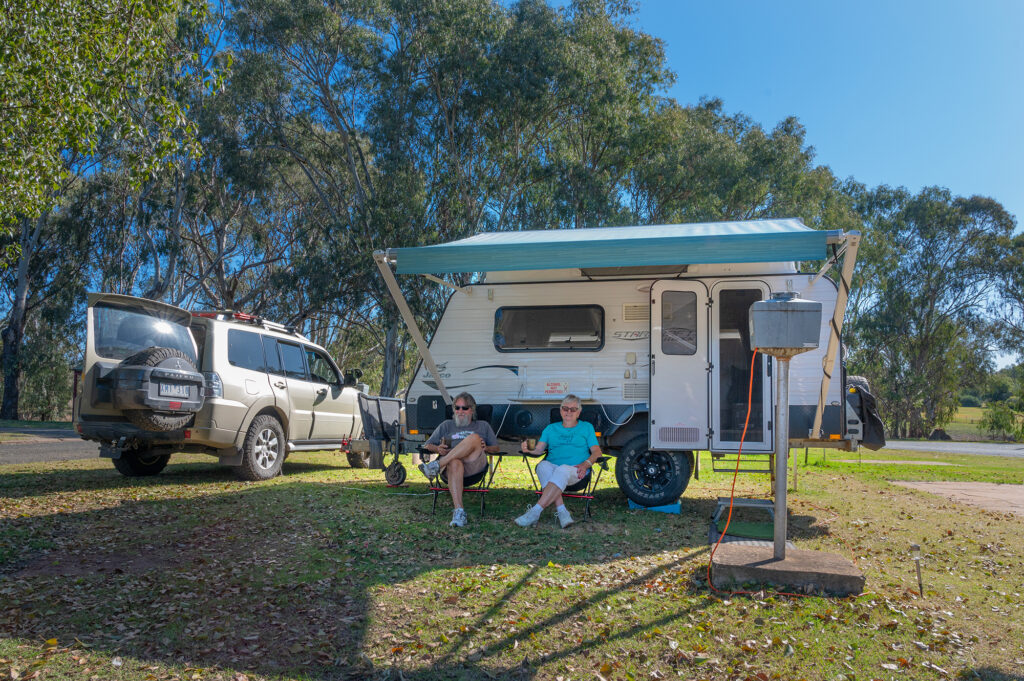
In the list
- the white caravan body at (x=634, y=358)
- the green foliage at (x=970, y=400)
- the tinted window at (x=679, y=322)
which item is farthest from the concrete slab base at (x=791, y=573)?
the green foliage at (x=970, y=400)

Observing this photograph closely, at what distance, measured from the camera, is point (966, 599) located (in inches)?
190

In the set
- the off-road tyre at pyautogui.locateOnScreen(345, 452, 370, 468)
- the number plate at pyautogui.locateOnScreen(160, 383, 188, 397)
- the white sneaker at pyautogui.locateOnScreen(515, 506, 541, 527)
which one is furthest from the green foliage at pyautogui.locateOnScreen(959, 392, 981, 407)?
the number plate at pyautogui.locateOnScreen(160, 383, 188, 397)

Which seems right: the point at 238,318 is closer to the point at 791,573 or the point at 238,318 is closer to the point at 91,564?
the point at 91,564

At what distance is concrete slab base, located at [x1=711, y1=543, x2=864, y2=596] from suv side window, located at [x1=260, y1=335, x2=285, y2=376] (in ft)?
21.4

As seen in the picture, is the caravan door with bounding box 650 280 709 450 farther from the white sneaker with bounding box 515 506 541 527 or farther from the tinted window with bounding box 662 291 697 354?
the white sneaker with bounding box 515 506 541 527

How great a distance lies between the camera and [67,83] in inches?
340

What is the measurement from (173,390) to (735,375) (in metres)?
5.94

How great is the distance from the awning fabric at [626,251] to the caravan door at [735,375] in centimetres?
75

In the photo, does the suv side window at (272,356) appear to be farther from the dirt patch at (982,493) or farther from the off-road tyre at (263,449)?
the dirt patch at (982,493)

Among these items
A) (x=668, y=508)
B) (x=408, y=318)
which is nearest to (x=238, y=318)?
(x=408, y=318)

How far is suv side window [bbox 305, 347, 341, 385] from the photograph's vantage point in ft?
35.0

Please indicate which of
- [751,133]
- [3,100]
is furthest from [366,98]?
[3,100]

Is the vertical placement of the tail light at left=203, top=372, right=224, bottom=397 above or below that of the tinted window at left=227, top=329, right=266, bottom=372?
below

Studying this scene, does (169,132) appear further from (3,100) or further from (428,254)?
(428,254)
